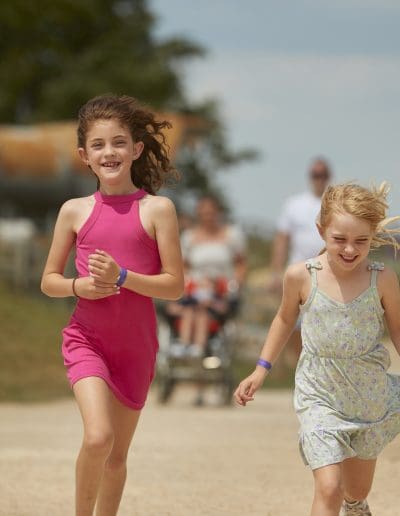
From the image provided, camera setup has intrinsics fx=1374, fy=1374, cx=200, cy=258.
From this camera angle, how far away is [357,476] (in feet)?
17.9

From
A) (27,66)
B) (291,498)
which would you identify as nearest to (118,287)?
(291,498)

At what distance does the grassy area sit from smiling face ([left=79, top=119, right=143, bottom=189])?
1019 cm

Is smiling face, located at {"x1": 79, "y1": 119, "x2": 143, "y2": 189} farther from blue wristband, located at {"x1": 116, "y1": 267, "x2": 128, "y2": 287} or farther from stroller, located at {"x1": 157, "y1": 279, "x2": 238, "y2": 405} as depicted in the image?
stroller, located at {"x1": 157, "y1": 279, "x2": 238, "y2": 405}

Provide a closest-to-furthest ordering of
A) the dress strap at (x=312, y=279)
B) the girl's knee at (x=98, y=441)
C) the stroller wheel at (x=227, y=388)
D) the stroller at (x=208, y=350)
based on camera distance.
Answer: the girl's knee at (x=98, y=441) < the dress strap at (x=312, y=279) < the stroller at (x=208, y=350) < the stroller wheel at (x=227, y=388)

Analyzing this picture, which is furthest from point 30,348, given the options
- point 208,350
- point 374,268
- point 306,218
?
point 374,268

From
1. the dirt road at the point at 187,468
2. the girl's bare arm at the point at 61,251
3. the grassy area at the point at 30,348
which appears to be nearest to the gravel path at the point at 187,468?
A: the dirt road at the point at 187,468

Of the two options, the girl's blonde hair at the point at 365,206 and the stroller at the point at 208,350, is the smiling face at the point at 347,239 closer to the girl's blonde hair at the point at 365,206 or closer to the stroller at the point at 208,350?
the girl's blonde hair at the point at 365,206

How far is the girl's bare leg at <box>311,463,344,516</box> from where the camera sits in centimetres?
499

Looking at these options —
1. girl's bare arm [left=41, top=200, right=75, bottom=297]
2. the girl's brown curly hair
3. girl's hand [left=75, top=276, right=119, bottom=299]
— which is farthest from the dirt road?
the girl's brown curly hair

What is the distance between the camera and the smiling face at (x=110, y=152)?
219 inches

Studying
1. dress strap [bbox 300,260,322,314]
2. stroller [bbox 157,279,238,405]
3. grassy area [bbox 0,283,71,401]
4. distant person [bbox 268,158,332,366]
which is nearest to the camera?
dress strap [bbox 300,260,322,314]

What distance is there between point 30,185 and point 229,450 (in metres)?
25.6

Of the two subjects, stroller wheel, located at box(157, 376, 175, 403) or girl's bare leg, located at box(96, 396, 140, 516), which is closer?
girl's bare leg, located at box(96, 396, 140, 516)

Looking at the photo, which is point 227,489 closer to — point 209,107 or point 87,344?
point 87,344
